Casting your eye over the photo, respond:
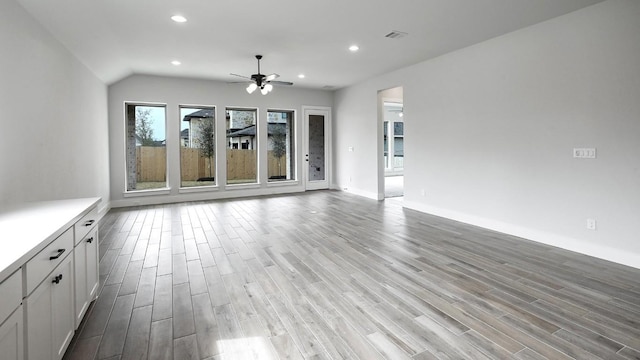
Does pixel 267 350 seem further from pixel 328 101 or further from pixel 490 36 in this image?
pixel 328 101

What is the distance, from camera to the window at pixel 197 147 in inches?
300

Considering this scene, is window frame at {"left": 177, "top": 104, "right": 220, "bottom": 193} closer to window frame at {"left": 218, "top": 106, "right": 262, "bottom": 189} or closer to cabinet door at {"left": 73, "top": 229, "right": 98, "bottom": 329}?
window frame at {"left": 218, "top": 106, "right": 262, "bottom": 189}

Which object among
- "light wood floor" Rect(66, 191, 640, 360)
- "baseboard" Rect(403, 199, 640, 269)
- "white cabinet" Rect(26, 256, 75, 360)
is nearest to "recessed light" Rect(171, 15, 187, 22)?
"light wood floor" Rect(66, 191, 640, 360)

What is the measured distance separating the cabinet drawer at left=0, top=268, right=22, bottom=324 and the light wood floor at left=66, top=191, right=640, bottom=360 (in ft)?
2.88

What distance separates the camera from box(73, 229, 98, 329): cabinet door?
2084mm

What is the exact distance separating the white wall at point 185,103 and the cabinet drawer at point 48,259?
5643mm

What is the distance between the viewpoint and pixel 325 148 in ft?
30.2

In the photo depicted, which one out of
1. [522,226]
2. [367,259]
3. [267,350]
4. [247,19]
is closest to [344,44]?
[247,19]

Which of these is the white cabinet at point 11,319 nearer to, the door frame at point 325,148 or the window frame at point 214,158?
the window frame at point 214,158

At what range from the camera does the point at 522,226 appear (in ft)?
14.5

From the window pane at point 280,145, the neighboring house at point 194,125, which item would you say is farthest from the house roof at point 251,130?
the neighboring house at point 194,125

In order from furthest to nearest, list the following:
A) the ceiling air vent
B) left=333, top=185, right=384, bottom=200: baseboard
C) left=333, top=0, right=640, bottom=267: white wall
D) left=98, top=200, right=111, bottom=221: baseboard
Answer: left=333, top=185, right=384, bottom=200: baseboard < left=98, top=200, right=111, bottom=221: baseboard < the ceiling air vent < left=333, top=0, right=640, bottom=267: white wall

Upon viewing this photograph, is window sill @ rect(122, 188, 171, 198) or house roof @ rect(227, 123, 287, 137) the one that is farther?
house roof @ rect(227, 123, 287, 137)

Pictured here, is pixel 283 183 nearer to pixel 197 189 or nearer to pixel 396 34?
pixel 197 189
